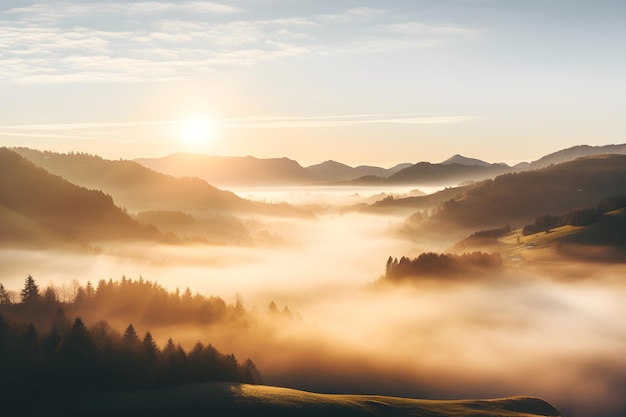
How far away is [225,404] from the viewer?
123 m

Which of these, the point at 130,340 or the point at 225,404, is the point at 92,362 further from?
the point at 225,404

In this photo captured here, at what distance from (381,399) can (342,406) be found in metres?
20.8

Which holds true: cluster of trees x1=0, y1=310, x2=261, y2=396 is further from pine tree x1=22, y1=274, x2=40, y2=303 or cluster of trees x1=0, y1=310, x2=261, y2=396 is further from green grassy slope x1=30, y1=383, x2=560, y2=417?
pine tree x1=22, y1=274, x2=40, y2=303

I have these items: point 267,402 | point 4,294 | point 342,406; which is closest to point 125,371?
point 267,402

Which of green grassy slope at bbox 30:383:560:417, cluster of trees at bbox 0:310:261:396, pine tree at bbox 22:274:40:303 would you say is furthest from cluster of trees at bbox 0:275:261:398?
pine tree at bbox 22:274:40:303

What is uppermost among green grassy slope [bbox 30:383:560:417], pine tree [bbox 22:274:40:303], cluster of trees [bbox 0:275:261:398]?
pine tree [bbox 22:274:40:303]

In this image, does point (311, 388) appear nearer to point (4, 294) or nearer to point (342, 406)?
point (342, 406)

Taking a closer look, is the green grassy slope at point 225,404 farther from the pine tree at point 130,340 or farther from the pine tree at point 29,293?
the pine tree at point 29,293

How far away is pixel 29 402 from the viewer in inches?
4739

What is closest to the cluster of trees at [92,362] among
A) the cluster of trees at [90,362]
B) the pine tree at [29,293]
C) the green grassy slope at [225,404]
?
the cluster of trees at [90,362]

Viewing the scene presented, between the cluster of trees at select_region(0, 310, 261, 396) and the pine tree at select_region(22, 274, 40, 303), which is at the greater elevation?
the pine tree at select_region(22, 274, 40, 303)

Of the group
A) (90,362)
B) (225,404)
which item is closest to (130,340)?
(90,362)

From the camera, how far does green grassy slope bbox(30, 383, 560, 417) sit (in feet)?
385

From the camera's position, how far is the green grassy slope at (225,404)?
117 metres
